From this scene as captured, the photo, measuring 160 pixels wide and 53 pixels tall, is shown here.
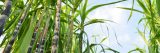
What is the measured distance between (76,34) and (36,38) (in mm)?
909

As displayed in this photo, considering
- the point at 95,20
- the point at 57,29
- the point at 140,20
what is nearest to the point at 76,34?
the point at 95,20

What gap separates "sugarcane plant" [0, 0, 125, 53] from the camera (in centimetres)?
56

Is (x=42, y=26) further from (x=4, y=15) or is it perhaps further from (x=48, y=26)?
(x=4, y=15)

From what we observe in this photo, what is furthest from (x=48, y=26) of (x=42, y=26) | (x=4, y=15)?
(x=4, y=15)

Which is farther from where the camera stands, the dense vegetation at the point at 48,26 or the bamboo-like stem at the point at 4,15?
the dense vegetation at the point at 48,26

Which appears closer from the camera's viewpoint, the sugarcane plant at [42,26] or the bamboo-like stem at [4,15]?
the bamboo-like stem at [4,15]

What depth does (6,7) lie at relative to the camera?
16.1 inches

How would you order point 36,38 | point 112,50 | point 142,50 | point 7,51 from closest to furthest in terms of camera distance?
point 7,51 → point 36,38 → point 112,50 → point 142,50

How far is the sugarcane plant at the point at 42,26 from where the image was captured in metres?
0.56

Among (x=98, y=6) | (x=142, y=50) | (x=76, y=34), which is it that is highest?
(x=98, y=6)

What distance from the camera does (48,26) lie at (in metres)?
0.96

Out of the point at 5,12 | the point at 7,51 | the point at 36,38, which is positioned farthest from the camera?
the point at 36,38

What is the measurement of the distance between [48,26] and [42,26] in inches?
13.9

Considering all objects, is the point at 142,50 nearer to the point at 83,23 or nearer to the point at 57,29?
the point at 83,23
